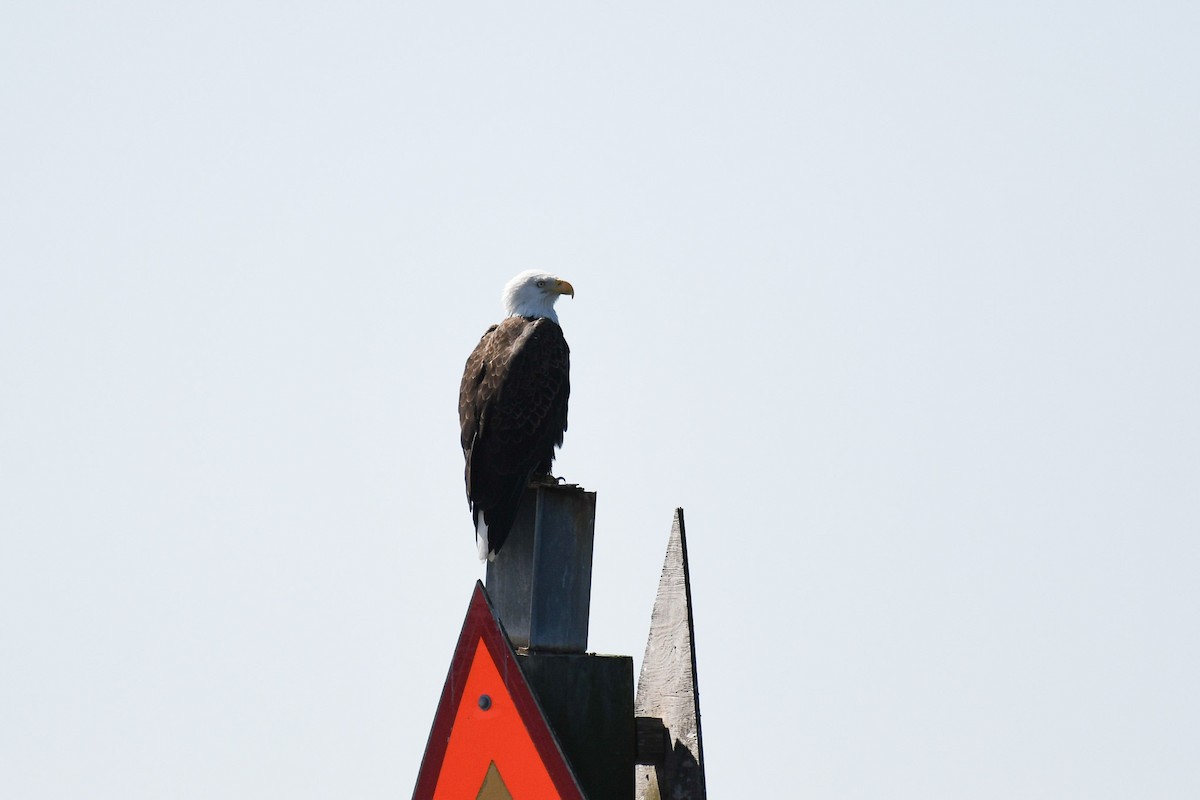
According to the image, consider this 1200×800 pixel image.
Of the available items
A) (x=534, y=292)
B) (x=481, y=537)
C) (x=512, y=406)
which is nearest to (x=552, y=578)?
(x=481, y=537)

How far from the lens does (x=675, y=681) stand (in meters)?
3.05

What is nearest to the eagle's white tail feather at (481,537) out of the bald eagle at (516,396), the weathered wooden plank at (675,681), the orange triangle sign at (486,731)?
the bald eagle at (516,396)

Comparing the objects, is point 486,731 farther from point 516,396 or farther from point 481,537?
point 516,396

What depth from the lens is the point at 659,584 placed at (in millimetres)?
3084

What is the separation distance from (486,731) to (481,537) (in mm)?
2037

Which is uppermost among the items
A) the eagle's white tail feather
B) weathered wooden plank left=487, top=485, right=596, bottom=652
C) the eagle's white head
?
the eagle's white head

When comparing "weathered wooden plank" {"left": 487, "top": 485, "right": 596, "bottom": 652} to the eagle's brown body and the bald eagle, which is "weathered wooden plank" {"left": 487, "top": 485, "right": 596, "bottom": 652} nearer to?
the bald eagle

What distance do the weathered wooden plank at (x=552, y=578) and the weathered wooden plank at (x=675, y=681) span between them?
0.27m

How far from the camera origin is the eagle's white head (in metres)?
7.10

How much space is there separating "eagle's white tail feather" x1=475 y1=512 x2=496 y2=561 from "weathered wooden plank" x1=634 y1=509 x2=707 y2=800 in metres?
1.25

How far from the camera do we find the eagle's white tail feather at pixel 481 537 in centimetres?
437

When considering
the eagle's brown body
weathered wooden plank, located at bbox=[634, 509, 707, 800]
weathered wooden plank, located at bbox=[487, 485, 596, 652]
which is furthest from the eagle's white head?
weathered wooden plank, located at bbox=[634, 509, 707, 800]

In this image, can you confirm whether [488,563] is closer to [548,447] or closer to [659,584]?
[659,584]

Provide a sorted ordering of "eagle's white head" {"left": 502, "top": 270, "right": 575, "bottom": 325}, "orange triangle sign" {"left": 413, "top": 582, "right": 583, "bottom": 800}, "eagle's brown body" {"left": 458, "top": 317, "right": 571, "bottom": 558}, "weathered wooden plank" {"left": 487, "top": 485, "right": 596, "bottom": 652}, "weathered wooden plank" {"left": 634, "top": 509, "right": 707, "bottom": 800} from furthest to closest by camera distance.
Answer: "eagle's white head" {"left": 502, "top": 270, "right": 575, "bottom": 325}
"eagle's brown body" {"left": 458, "top": 317, "right": 571, "bottom": 558}
"weathered wooden plank" {"left": 487, "top": 485, "right": 596, "bottom": 652}
"weathered wooden plank" {"left": 634, "top": 509, "right": 707, "bottom": 800}
"orange triangle sign" {"left": 413, "top": 582, "right": 583, "bottom": 800}
